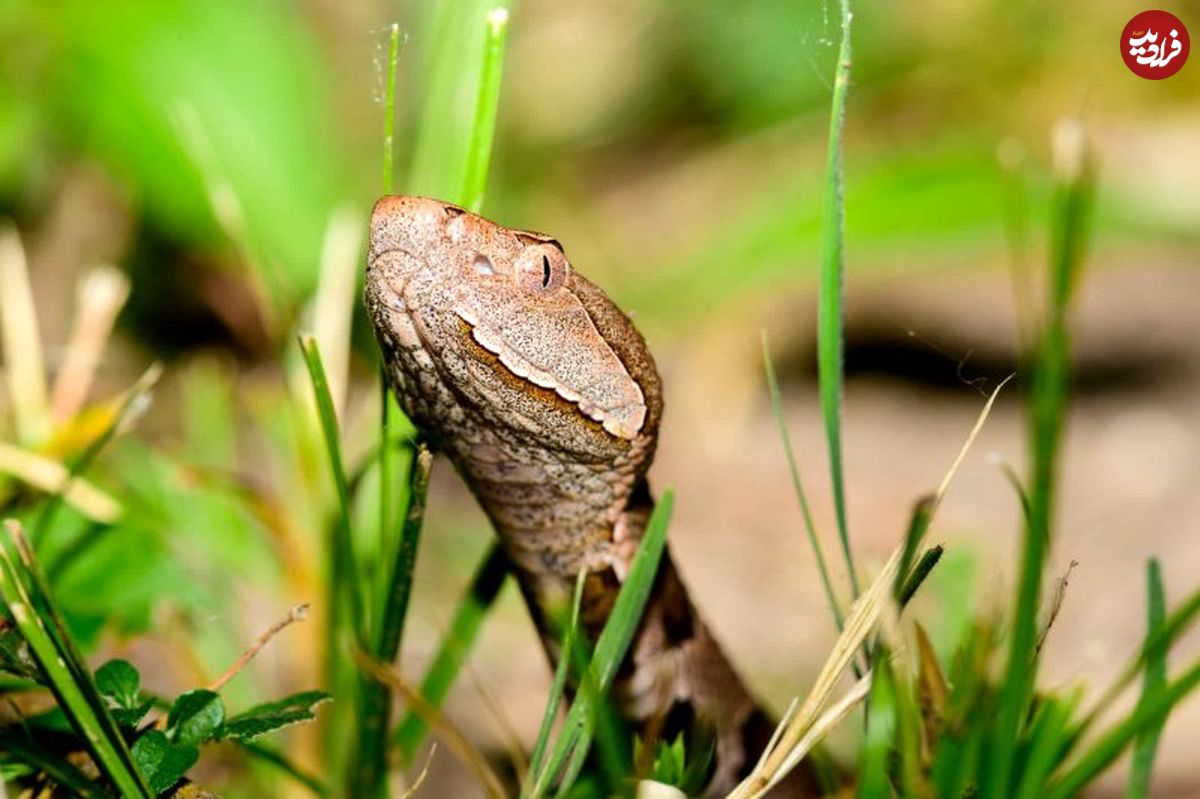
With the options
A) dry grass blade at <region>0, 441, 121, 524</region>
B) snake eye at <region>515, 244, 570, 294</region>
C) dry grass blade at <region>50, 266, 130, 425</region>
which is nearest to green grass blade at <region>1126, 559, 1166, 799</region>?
snake eye at <region>515, 244, 570, 294</region>

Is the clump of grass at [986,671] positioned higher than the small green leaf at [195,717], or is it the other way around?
the clump of grass at [986,671]

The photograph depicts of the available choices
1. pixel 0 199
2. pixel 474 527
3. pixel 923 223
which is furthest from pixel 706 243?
pixel 0 199

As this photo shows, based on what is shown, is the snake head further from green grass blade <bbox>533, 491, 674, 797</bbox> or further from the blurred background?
the blurred background

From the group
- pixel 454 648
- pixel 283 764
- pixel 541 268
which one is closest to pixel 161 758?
pixel 283 764

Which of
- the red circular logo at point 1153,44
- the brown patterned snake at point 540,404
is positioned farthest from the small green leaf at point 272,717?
the red circular logo at point 1153,44

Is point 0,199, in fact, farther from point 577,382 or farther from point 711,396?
point 577,382

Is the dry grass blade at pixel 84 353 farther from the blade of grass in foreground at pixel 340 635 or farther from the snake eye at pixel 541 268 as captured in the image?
the snake eye at pixel 541 268

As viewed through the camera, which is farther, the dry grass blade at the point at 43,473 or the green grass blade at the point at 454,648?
the dry grass blade at the point at 43,473
